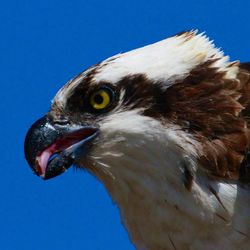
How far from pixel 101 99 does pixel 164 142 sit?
1.88 feet

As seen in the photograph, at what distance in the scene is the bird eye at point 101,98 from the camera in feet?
19.4

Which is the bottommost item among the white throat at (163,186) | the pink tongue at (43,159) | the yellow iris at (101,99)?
the white throat at (163,186)

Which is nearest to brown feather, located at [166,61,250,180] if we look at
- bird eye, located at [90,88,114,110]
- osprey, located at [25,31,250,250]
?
osprey, located at [25,31,250,250]

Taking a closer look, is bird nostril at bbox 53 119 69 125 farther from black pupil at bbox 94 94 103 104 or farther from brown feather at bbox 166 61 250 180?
brown feather at bbox 166 61 250 180

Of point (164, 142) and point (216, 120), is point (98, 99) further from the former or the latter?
point (216, 120)

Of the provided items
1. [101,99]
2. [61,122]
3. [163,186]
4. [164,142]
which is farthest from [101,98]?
[163,186]

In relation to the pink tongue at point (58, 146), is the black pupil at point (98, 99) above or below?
above

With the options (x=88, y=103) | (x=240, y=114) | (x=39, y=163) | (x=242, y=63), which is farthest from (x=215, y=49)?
(x=39, y=163)

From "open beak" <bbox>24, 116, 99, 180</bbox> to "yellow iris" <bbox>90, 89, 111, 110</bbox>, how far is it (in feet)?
0.53

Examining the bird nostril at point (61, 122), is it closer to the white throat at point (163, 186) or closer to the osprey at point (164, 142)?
the osprey at point (164, 142)

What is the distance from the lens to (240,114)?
589 centimetres

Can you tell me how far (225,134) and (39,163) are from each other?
4.44 ft

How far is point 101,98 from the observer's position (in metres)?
5.92

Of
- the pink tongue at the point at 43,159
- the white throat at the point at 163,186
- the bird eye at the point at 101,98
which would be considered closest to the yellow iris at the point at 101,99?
the bird eye at the point at 101,98
